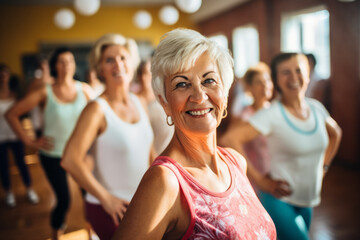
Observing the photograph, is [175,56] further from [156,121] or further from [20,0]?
[20,0]

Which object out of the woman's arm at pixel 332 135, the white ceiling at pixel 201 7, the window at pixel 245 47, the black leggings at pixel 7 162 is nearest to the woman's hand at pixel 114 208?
the woman's arm at pixel 332 135

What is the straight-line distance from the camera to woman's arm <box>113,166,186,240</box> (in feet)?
2.44

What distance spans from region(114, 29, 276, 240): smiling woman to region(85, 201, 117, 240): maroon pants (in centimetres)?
73

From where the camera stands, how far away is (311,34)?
5953 millimetres

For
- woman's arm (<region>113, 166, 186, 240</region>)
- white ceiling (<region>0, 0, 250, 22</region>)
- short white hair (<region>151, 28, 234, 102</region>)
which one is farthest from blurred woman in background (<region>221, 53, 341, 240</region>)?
white ceiling (<region>0, 0, 250, 22</region>)

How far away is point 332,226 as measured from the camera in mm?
2938

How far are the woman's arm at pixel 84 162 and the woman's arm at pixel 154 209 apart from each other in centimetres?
63

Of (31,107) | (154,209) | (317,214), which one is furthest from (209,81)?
(317,214)

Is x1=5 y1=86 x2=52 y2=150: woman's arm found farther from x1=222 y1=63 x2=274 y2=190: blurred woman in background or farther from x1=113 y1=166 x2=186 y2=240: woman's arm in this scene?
x1=113 y1=166 x2=186 y2=240: woman's arm

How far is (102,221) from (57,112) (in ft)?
4.45

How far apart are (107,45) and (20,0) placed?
8616mm

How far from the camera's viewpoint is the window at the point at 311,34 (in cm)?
544

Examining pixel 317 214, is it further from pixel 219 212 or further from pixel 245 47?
pixel 245 47

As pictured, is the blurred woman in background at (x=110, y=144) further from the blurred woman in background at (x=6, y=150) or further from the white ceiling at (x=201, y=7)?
the white ceiling at (x=201, y=7)
